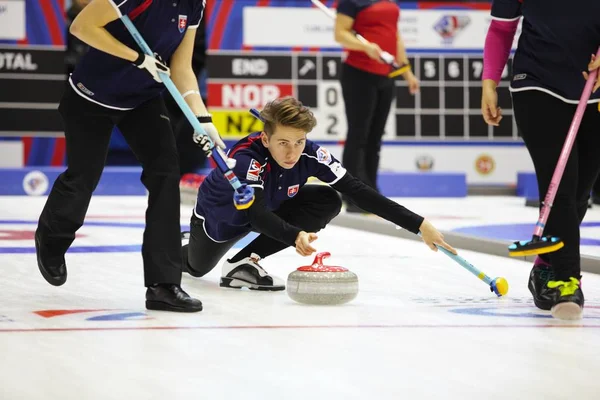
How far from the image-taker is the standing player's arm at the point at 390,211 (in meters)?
3.40

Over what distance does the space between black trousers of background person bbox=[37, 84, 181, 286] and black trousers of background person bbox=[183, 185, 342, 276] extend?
463 millimetres

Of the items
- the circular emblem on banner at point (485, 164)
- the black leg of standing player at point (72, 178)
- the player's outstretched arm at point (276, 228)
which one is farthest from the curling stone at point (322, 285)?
the circular emblem on banner at point (485, 164)

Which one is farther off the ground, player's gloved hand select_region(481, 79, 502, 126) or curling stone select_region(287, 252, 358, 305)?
player's gloved hand select_region(481, 79, 502, 126)

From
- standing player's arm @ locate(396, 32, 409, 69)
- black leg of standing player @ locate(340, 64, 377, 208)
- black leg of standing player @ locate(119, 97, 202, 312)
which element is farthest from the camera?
standing player's arm @ locate(396, 32, 409, 69)

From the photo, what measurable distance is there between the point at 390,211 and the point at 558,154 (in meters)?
0.55

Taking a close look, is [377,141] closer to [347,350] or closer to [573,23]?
[573,23]

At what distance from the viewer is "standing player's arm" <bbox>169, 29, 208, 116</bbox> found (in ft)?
11.4

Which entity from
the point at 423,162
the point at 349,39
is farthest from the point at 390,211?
the point at 423,162

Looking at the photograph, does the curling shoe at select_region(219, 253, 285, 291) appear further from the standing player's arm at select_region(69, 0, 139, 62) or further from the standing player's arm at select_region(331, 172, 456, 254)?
the standing player's arm at select_region(69, 0, 139, 62)

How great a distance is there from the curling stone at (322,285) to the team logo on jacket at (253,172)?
1.07ft

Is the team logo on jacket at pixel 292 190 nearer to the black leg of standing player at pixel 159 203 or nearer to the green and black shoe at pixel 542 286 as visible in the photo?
the black leg of standing player at pixel 159 203

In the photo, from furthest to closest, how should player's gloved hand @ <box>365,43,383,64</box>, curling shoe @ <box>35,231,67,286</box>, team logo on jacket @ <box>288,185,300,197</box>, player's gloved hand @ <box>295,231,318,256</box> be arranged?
player's gloved hand @ <box>365,43,383,64</box>, team logo on jacket @ <box>288,185,300,197</box>, curling shoe @ <box>35,231,67,286</box>, player's gloved hand @ <box>295,231,318,256</box>

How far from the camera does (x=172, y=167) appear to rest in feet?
11.1

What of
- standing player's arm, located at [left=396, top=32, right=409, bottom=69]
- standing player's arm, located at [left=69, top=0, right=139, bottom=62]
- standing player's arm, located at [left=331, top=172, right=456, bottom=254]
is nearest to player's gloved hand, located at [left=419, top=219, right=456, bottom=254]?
standing player's arm, located at [left=331, top=172, right=456, bottom=254]
